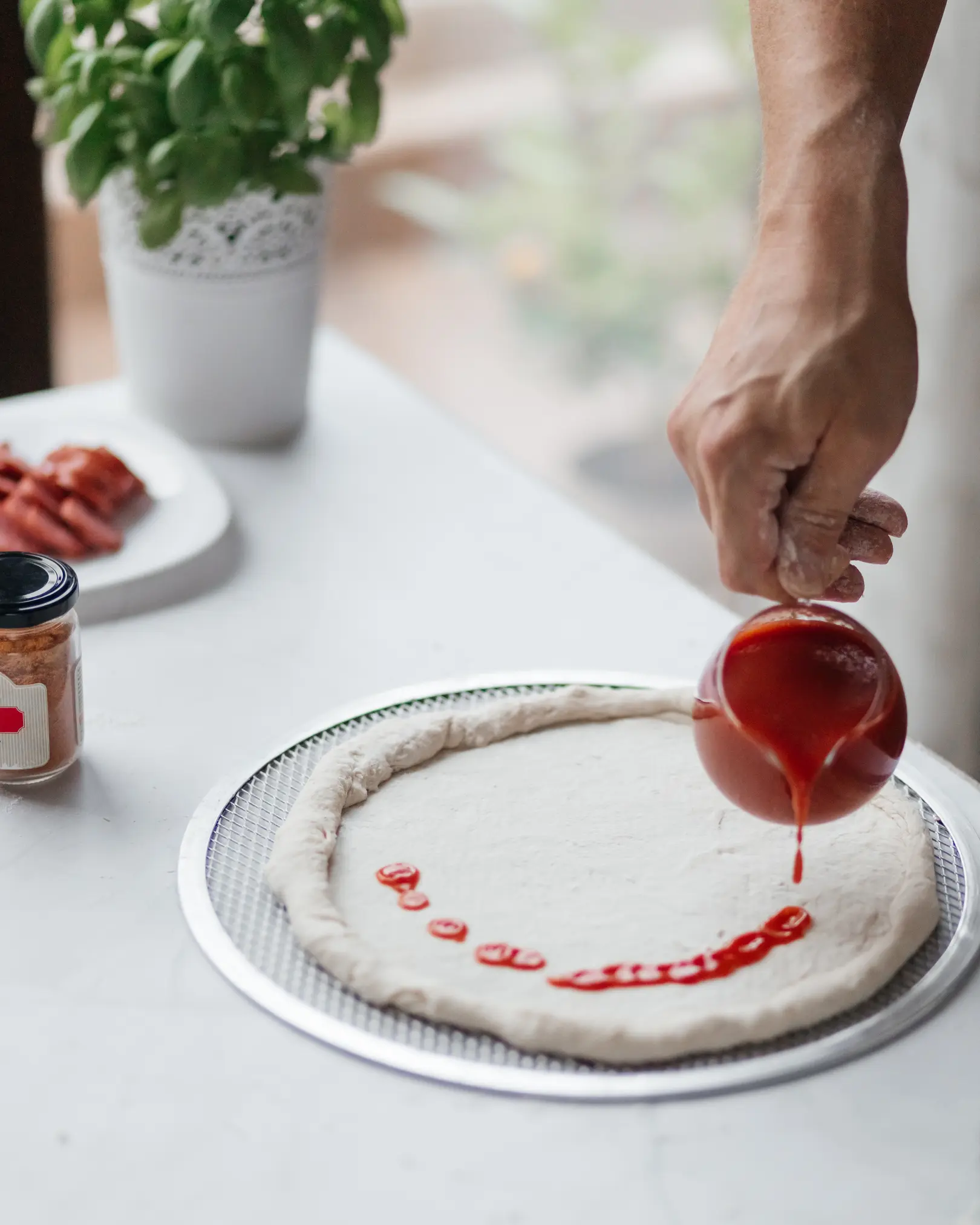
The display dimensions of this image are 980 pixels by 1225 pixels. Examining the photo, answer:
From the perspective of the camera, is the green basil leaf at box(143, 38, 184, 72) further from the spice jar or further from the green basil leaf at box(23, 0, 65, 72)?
the spice jar

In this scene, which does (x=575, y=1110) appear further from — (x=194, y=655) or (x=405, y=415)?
(x=405, y=415)

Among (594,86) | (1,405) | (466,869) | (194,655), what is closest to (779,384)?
(466,869)

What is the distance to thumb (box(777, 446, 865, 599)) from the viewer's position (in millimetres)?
944

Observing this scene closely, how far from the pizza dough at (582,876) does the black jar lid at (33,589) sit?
23 centimetres

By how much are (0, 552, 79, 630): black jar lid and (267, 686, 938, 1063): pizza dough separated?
0.75 ft

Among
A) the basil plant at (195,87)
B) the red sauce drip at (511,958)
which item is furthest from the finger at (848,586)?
the basil plant at (195,87)

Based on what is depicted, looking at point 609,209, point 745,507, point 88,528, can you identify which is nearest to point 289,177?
point 88,528

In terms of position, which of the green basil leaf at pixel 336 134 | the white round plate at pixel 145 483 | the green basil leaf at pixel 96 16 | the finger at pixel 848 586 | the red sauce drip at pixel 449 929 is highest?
the green basil leaf at pixel 96 16

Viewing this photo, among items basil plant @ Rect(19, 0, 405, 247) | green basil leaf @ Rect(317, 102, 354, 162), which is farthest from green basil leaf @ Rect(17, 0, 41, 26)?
green basil leaf @ Rect(317, 102, 354, 162)

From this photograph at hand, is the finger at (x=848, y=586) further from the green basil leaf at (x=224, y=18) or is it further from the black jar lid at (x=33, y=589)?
the green basil leaf at (x=224, y=18)

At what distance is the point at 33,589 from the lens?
43.7 inches

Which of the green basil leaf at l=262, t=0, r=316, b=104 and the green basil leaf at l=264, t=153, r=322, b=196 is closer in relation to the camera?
the green basil leaf at l=262, t=0, r=316, b=104

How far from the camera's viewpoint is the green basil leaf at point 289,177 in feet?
5.15

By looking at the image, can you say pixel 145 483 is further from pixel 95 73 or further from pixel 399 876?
pixel 399 876
